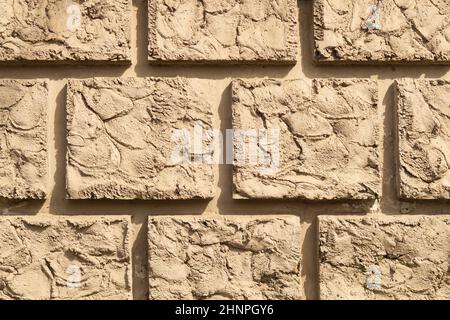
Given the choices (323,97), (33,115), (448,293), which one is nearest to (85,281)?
(33,115)

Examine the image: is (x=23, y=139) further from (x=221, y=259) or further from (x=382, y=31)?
(x=382, y=31)

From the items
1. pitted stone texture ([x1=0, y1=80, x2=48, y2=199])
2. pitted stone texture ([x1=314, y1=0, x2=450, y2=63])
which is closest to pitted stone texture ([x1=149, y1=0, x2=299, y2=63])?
pitted stone texture ([x1=314, y1=0, x2=450, y2=63])

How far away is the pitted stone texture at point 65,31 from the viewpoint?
3.54ft

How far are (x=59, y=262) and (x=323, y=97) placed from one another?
1.73 ft

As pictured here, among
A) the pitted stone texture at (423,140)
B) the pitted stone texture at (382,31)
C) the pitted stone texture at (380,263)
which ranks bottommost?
the pitted stone texture at (380,263)

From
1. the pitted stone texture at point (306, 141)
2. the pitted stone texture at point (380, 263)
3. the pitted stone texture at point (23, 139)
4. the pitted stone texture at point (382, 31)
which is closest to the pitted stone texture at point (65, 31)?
the pitted stone texture at point (23, 139)

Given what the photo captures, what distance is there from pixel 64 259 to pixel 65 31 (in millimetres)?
389

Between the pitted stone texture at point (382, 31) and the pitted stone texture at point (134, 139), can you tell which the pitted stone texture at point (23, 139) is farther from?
the pitted stone texture at point (382, 31)

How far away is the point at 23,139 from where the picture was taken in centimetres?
107

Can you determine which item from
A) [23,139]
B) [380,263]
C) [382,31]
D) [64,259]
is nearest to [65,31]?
[23,139]

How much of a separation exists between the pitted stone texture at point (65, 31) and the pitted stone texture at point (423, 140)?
49cm

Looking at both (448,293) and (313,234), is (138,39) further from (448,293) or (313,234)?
(448,293)

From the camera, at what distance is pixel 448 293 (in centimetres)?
107
